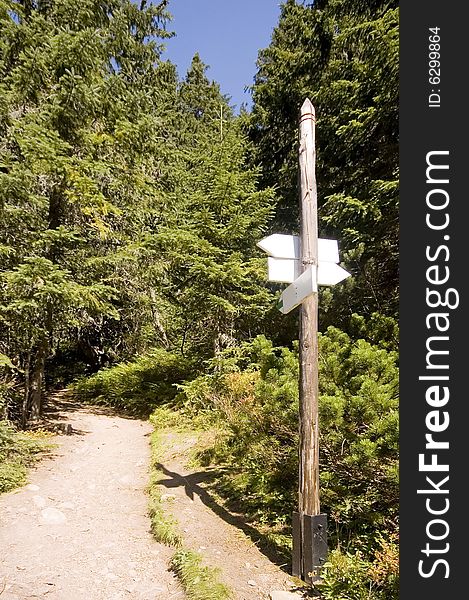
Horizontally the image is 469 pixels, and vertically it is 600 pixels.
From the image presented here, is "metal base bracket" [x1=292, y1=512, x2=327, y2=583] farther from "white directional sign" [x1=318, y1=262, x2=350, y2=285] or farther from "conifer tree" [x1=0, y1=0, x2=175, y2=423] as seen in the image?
"conifer tree" [x1=0, y1=0, x2=175, y2=423]

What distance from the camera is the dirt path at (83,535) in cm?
351

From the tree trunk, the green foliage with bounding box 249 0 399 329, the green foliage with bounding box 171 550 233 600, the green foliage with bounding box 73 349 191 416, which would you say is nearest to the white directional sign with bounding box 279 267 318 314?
the green foliage with bounding box 171 550 233 600

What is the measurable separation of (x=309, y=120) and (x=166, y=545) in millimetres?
4442

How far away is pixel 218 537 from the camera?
14.3 feet

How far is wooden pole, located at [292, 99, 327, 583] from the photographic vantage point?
11.1 ft

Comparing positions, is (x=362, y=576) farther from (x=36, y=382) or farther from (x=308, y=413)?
(x=36, y=382)

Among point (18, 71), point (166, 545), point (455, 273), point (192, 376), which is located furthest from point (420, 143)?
point (192, 376)

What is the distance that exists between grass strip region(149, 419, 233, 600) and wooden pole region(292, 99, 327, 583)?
2.28 feet

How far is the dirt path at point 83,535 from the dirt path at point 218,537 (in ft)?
1.17

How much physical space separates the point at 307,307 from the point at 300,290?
0.71 ft

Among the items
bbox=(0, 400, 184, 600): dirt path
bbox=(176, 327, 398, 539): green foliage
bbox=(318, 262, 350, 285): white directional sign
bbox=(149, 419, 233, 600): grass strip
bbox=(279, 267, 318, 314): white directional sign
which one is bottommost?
bbox=(0, 400, 184, 600): dirt path

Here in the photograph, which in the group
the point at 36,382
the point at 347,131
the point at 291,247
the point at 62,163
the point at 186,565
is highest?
the point at 347,131

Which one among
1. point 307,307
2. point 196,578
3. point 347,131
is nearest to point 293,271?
point 307,307

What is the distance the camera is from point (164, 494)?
219 inches
